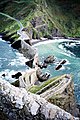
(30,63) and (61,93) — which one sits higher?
(61,93)

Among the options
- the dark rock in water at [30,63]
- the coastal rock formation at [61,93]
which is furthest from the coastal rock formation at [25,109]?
the dark rock in water at [30,63]

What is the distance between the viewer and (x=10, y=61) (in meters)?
97.4

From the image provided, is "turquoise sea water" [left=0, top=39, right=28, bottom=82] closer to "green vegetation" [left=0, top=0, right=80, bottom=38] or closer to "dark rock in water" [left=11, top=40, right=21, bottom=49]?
"dark rock in water" [left=11, top=40, right=21, bottom=49]

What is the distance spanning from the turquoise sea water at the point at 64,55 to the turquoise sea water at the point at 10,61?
7.26 m

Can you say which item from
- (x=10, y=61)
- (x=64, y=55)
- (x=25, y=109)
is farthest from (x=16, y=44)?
(x=25, y=109)

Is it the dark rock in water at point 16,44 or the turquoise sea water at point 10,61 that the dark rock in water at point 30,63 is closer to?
the turquoise sea water at point 10,61

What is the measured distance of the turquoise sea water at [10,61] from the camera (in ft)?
282

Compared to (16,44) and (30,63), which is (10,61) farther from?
(16,44)

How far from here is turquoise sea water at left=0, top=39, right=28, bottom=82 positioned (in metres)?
85.9

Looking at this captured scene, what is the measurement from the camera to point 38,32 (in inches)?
5910

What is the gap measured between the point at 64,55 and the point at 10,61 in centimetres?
2710

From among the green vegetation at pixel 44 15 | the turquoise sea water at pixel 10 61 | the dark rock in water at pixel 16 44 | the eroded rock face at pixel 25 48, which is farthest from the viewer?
the green vegetation at pixel 44 15

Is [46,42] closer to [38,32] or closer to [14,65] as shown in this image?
[38,32]

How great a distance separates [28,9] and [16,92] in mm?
152770
